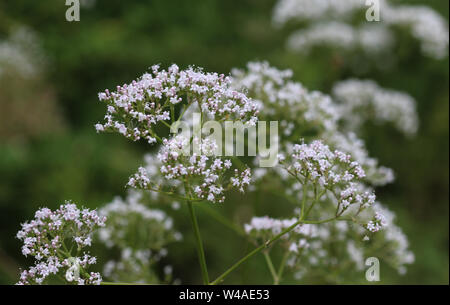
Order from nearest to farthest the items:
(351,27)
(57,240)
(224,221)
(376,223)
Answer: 1. (57,240)
2. (376,223)
3. (224,221)
4. (351,27)

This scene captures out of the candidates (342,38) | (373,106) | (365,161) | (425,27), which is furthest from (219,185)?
(425,27)

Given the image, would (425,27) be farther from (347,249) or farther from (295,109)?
(347,249)

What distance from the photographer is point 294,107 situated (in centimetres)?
380

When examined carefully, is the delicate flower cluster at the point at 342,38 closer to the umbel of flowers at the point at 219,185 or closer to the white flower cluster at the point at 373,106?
the white flower cluster at the point at 373,106

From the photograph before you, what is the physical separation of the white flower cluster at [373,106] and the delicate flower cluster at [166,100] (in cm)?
424

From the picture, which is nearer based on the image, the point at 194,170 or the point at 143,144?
the point at 194,170

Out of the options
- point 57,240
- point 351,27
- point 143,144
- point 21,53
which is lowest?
point 57,240

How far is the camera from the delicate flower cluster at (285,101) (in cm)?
375

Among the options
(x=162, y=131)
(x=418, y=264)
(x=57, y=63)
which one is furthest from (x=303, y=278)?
(x=57, y=63)

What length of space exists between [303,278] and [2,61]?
8.31 metres

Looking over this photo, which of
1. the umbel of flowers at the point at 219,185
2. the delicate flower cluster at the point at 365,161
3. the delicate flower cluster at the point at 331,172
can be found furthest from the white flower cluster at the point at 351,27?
the delicate flower cluster at the point at 331,172

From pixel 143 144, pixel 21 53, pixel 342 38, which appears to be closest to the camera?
pixel 342 38

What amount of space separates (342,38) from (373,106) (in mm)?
1372

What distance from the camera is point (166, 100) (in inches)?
98.8
